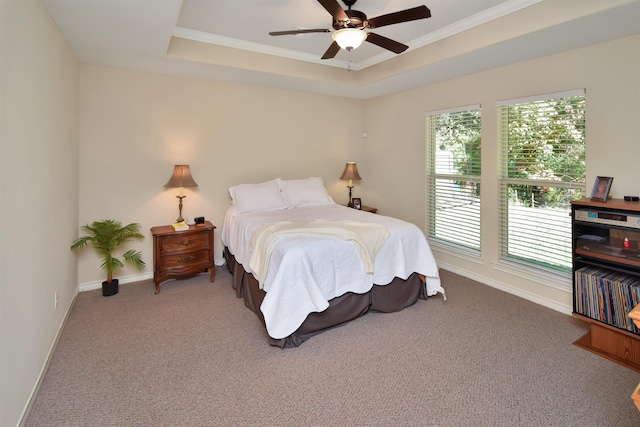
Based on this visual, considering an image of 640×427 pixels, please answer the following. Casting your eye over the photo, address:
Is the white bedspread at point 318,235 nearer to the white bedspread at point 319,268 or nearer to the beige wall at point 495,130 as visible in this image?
the white bedspread at point 319,268

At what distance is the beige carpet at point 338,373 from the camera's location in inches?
74.8

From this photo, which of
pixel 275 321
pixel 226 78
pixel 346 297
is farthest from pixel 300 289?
pixel 226 78

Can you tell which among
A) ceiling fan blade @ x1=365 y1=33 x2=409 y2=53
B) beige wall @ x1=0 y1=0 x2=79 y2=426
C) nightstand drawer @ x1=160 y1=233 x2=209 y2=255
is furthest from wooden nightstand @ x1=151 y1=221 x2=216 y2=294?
ceiling fan blade @ x1=365 y1=33 x2=409 y2=53

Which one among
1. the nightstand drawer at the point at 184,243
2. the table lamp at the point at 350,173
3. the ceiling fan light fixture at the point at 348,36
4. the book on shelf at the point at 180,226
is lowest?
the nightstand drawer at the point at 184,243

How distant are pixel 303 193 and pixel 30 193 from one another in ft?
9.61

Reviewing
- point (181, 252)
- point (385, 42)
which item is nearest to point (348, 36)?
point (385, 42)

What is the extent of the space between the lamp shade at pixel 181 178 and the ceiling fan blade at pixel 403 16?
8.50 feet

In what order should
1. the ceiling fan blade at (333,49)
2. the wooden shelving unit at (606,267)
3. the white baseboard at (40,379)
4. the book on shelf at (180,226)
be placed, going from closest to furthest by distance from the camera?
the white baseboard at (40,379) → the wooden shelving unit at (606,267) → the ceiling fan blade at (333,49) → the book on shelf at (180,226)

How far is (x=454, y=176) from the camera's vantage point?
4.31 m

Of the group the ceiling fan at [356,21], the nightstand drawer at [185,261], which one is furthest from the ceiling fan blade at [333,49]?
the nightstand drawer at [185,261]

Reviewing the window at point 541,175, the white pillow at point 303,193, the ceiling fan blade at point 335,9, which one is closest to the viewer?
the ceiling fan blade at point 335,9

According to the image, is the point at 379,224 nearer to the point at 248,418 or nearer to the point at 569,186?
the point at 569,186

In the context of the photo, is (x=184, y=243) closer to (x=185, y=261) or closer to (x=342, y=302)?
(x=185, y=261)

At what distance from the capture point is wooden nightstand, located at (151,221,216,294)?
3.67m
